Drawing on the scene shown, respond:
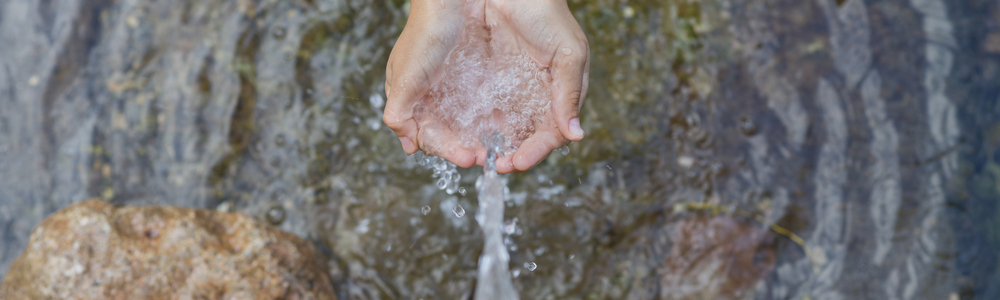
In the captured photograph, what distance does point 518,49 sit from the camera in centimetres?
220

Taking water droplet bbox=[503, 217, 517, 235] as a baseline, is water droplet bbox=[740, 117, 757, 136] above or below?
above

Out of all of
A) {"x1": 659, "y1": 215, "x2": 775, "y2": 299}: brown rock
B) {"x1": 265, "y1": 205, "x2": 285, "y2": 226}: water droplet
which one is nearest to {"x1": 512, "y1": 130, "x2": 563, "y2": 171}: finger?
{"x1": 659, "y1": 215, "x2": 775, "y2": 299}: brown rock

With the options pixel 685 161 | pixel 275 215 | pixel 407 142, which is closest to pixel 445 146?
pixel 407 142

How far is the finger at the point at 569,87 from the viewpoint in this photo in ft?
6.29

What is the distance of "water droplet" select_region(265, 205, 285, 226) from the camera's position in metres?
2.80

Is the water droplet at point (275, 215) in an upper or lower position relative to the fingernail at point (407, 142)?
lower

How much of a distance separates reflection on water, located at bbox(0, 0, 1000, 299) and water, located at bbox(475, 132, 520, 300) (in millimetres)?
56

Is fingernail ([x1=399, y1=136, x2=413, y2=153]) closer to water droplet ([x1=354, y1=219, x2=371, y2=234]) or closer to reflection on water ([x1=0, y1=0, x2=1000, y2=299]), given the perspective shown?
reflection on water ([x1=0, y1=0, x2=1000, y2=299])

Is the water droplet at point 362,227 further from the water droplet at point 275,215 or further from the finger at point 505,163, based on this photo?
the finger at point 505,163

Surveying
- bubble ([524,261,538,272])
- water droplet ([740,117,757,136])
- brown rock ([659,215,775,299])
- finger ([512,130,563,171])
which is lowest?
bubble ([524,261,538,272])

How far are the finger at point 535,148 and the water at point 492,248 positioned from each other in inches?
24.1

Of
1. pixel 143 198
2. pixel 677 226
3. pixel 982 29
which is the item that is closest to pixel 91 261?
pixel 143 198

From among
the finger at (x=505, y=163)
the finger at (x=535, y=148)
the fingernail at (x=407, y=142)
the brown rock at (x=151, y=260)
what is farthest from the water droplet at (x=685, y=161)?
the brown rock at (x=151, y=260)

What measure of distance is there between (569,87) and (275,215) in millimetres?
1748
